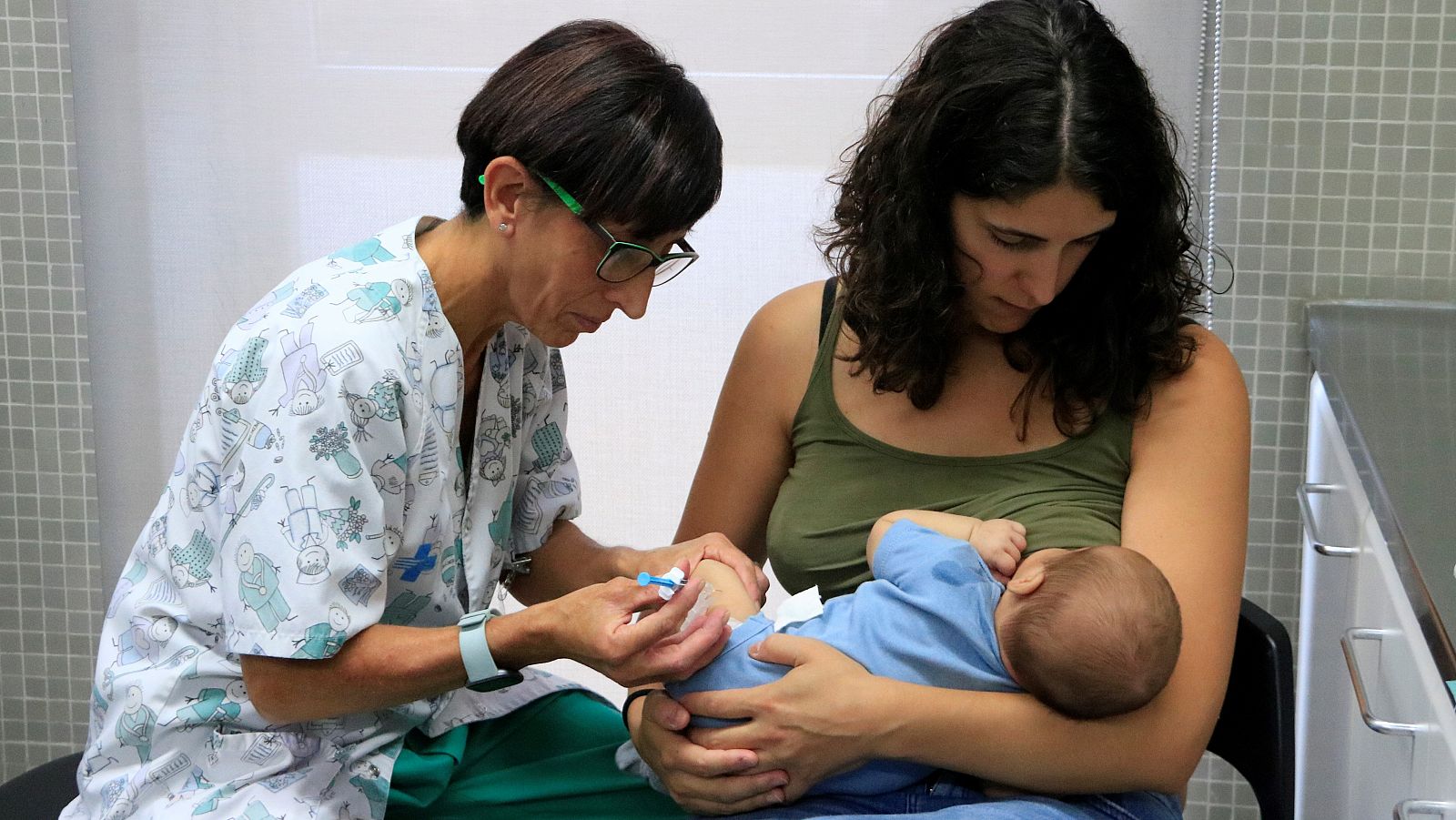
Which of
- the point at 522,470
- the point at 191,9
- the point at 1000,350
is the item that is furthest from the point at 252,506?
the point at 191,9

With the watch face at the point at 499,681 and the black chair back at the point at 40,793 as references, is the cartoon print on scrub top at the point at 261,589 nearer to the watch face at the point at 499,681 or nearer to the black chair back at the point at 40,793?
the watch face at the point at 499,681

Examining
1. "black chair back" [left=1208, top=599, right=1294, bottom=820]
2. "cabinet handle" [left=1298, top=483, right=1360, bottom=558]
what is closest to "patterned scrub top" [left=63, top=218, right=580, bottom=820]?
"black chair back" [left=1208, top=599, right=1294, bottom=820]

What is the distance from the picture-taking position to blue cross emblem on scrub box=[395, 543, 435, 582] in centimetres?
147

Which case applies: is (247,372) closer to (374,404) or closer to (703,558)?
(374,404)

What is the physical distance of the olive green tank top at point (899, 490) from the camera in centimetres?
163

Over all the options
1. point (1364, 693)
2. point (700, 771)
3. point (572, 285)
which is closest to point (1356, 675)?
point (1364, 693)

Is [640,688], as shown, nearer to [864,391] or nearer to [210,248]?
[864,391]

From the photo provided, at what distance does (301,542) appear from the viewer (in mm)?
1298

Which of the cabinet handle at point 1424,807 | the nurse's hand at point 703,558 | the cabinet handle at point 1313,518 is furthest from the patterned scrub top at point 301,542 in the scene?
the cabinet handle at point 1313,518

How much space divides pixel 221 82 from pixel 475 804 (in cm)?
184

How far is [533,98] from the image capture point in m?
1.38

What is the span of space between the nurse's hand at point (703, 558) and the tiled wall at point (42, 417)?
179cm

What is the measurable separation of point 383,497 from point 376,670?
175mm

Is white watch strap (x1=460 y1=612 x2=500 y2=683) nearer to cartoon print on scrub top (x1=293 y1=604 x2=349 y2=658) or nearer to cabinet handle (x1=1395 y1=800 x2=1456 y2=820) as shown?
cartoon print on scrub top (x1=293 y1=604 x2=349 y2=658)
